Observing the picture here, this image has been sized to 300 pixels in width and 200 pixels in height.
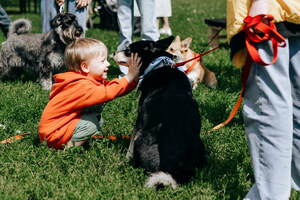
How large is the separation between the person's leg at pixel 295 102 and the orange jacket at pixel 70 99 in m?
1.40

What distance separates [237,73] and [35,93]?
316 cm

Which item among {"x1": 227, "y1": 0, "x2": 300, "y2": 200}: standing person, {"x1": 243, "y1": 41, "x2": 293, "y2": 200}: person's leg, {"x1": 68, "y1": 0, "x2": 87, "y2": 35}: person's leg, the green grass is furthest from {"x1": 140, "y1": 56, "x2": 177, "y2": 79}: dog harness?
{"x1": 68, "y1": 0, "x2": 87, "y2": 35}: person's leg

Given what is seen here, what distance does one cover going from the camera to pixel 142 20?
690cm

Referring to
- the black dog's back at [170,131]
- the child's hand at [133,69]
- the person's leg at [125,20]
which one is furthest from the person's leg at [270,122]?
the person's leg at [125,20]

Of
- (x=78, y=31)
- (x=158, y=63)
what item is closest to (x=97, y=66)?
(x=158, y=63)

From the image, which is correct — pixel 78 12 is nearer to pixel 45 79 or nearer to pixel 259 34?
pixel 45 79

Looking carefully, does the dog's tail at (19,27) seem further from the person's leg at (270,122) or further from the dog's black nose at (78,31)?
the person's leg at (270,122)

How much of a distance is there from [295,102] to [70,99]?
185cm

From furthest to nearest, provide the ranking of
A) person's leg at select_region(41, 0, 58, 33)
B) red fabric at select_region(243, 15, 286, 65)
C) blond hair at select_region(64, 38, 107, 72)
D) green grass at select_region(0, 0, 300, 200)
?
person's leg at select_region(41, 0, 58, 33) → blond hair at select_region(64, 38, 107, 72) → green grass at select_region(0, 0, 300, 200) → red fabric at select_region(243, 15, 286, 65)

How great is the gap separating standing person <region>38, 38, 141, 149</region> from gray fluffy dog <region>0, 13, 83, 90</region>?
2.26 metres

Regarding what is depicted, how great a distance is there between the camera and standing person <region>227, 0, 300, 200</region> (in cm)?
271

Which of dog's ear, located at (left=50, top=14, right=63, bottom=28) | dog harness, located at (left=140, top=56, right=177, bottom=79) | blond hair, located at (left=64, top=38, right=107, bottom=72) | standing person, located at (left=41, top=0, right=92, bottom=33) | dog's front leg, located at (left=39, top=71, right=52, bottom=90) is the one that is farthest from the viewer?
standing person, located at (left=41, top=0, right=92, bottom=33)

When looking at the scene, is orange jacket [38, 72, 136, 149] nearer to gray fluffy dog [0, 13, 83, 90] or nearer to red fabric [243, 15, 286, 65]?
red fabric [243, 15, 286, 65]

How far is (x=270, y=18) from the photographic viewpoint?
2.65m
